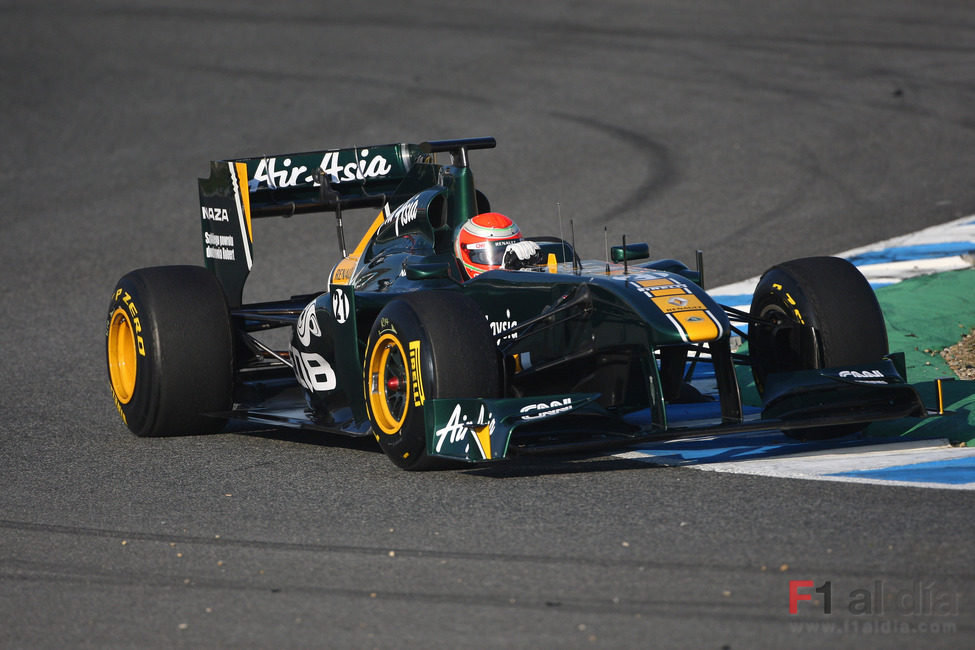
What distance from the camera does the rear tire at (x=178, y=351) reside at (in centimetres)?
805

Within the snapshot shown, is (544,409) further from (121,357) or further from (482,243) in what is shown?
(121,357)

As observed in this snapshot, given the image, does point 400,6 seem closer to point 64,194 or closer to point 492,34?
point 492,34

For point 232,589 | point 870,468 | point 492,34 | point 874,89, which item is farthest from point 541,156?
point 232,589

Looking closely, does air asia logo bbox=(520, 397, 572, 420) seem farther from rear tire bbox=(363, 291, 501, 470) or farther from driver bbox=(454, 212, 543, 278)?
driver bbox=(454, 212, 543, 278)

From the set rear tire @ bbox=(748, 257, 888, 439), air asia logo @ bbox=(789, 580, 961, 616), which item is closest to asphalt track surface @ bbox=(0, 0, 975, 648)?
air asia logo @ bbox=(789, 580, 961, 616)

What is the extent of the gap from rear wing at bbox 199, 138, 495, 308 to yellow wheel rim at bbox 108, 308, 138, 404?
0.70 m

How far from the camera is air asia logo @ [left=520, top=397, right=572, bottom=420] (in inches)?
253

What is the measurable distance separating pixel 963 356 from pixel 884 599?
14.8 ft

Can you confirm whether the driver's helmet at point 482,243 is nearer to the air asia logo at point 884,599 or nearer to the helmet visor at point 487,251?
the helmet visor at point 487,251

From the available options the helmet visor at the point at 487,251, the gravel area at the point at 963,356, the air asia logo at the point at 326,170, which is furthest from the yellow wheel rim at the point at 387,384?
the gravel area at the point at 963,356

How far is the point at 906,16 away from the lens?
79.0 feet

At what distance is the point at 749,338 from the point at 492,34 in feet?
56.2

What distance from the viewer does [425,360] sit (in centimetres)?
664

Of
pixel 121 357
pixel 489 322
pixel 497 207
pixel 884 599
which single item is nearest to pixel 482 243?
pixel 489 322
